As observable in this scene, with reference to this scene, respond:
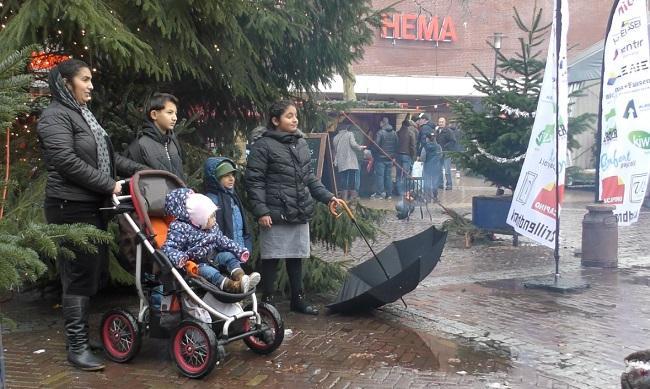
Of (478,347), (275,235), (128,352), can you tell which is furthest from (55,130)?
(478,347)

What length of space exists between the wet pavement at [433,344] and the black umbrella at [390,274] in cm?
20

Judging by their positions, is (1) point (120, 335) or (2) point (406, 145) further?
(2) point (406, 145)

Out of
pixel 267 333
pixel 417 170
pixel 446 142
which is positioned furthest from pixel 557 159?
pixel 446 142

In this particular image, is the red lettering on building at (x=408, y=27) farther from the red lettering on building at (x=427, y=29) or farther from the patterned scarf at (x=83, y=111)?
the patterned scarf at (x=83, y=111)

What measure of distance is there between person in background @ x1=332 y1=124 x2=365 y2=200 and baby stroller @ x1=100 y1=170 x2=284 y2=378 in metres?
12.0

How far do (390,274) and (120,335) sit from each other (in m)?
2.41

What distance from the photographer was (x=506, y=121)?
10992 millimetres

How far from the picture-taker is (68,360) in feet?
17.0

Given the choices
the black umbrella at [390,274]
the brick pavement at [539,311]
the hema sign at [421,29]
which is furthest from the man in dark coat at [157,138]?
the hema sign at [421,29]

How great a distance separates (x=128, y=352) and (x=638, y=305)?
4.92 meters

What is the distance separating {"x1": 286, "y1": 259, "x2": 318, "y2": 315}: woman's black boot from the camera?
6641 mm

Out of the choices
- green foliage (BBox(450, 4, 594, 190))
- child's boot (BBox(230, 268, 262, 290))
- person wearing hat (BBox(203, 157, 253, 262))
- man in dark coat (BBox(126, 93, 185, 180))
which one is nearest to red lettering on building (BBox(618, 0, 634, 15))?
green foliage (BBox(450, 4, 594, 190))

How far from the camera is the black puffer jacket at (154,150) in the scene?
18.2ft

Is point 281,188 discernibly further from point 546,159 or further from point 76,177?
point 546,159
